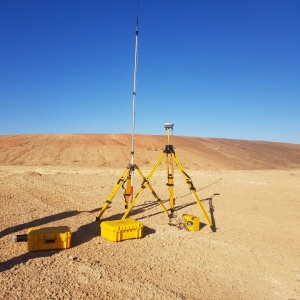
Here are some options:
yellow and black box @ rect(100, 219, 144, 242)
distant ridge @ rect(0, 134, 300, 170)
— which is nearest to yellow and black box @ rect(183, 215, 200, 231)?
yellow and black box @ rect(100, 219, 144, 242)

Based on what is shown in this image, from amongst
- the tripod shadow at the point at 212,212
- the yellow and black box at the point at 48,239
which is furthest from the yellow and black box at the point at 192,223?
the yellow and black box at the point at 48,239

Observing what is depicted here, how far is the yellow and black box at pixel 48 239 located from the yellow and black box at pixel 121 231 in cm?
103

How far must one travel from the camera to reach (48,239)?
6.24 m

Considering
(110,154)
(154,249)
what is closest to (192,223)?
(154,249)

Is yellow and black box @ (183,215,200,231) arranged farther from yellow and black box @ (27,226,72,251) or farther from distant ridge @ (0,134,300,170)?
distant ridge @ (0,134,300,170)

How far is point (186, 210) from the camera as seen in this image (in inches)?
430

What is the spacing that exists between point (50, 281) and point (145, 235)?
10.5ft

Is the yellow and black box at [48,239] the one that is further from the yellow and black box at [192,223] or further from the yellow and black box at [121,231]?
the yellow and black box at [192,223]

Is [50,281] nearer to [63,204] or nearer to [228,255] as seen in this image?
[228,255]

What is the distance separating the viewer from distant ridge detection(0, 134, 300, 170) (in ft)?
105

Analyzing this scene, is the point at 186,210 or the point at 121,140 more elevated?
the point at 121,140

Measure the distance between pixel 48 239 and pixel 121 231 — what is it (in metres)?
1.67

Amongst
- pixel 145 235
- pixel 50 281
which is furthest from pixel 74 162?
pixel 50 281

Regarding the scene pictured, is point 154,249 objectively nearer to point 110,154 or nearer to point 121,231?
point 121,231
